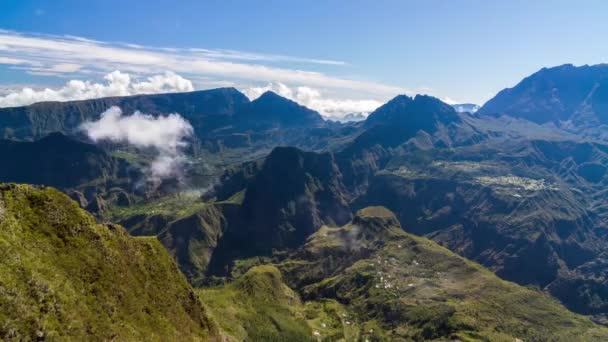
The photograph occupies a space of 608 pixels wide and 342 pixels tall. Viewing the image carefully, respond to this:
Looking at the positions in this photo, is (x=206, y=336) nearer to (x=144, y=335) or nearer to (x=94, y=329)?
(x=144, y=335)

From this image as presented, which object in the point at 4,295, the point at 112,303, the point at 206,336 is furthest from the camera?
the point at 206,336

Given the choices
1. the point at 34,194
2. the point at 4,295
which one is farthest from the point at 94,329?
the point at 34,194

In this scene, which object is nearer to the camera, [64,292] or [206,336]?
[64,292]

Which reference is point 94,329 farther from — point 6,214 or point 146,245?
point 146,245

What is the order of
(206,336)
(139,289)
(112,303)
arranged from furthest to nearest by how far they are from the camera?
(206,336) → (139,289) → (112,303)

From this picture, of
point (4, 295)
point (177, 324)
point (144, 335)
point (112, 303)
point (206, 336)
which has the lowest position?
point (206, 336)

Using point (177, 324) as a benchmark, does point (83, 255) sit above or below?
above
